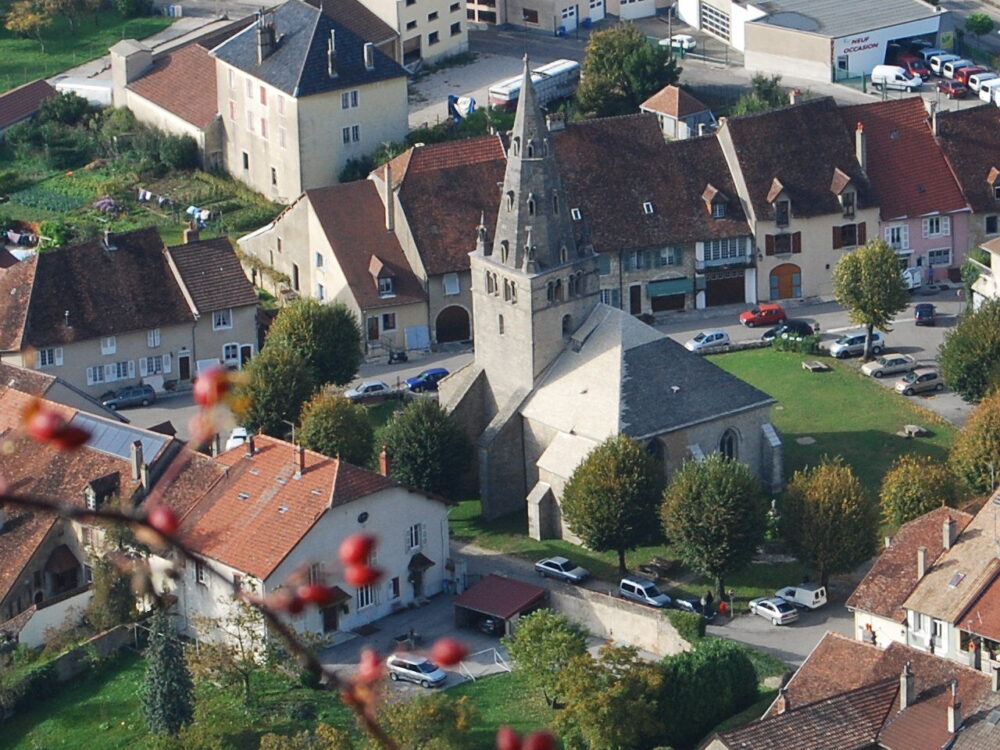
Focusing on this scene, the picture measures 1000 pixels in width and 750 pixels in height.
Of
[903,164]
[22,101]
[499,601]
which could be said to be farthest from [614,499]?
[22,101]

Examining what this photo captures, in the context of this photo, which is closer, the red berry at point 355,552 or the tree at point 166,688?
the red berry at point 355,552

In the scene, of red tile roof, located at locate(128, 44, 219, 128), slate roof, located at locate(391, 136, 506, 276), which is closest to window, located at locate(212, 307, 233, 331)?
slate roof, located at locate(391, 136, 506, 276)

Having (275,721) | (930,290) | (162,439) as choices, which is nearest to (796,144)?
(930,290)

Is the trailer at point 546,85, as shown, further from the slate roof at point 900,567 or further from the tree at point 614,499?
the slate roof at point 900,567

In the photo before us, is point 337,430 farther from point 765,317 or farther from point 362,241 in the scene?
point 765,317

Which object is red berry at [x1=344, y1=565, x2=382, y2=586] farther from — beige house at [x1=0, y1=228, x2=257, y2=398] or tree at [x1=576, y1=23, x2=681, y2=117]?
tree at [x1=576, y1=23, x2=681, y2=117]

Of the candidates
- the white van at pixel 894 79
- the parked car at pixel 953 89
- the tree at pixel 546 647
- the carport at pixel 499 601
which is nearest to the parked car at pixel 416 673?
the tree at pixel 546 647
